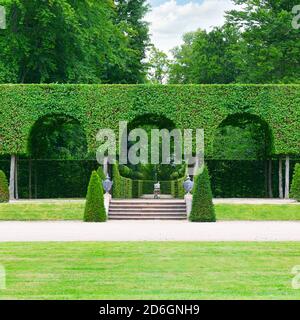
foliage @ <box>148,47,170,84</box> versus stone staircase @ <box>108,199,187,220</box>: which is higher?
foliage @ <box>148,47,170,84</box>

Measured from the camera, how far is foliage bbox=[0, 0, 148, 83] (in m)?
40.0

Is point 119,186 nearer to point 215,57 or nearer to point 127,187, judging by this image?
point 127,187

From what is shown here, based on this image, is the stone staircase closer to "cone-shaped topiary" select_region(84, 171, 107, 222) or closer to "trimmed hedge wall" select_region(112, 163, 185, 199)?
"cone-shaped topiary" select_region(84, 171, 107, 222)

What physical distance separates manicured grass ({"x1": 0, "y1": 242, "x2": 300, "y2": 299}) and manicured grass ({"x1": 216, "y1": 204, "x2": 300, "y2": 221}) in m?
10.2

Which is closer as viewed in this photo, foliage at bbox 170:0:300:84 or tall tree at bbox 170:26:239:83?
foliage at bbox 170:0:300:84

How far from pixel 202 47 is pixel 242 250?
4457 cm

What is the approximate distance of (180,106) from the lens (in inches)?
1308


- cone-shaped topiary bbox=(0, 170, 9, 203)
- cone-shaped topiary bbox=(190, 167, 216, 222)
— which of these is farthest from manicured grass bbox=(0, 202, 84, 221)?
cone-shaped topiary bbox=(190, 167, 216, 222)

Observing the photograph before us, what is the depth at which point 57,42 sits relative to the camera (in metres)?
42.5

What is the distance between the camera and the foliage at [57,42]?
4000 centimetres

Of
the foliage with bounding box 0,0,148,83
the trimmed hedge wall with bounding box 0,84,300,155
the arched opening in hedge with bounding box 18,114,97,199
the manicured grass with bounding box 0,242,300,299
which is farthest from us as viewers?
the foliage with bounding box 0,0,148,83

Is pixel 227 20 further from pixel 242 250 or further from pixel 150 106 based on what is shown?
pixel 242 250

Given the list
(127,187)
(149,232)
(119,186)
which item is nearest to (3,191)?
(119,186)
